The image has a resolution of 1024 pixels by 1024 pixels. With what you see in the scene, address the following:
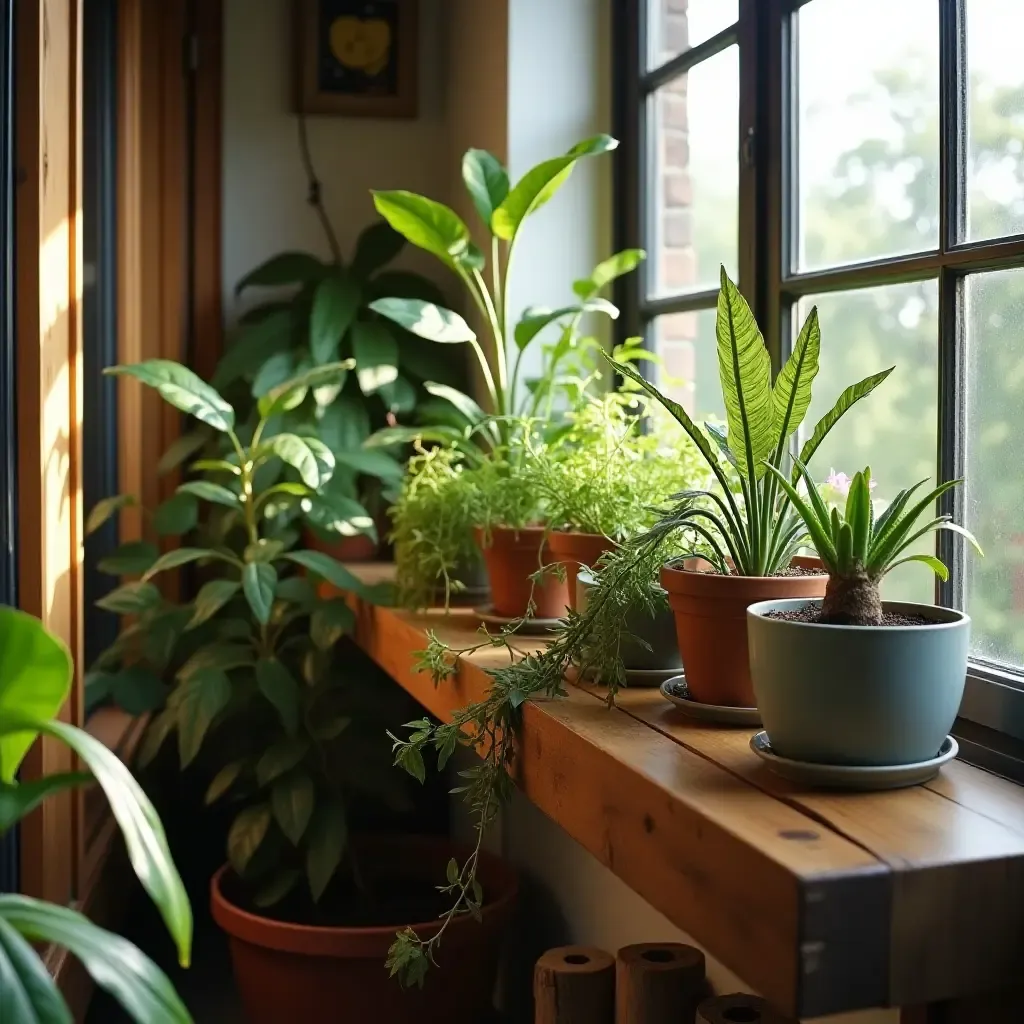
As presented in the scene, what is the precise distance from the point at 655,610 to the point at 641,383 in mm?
267

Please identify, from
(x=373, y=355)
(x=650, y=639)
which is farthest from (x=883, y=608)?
(x=373, y=355)

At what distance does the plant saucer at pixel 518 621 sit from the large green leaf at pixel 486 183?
2.01 feet

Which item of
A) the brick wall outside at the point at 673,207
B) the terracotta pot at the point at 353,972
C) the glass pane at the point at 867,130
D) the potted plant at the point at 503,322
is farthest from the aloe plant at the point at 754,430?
the terracotta pot at the point at 353,972

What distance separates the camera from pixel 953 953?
0.87 meters

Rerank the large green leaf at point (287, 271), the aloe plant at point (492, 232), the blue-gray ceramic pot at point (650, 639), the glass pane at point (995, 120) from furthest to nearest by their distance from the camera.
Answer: the large green leaf at point (287, 271)
the aloe plant at point (492, 232)
the blue-gray ceramic pot at point (650, 639)
the glass pane at point (995, 120)

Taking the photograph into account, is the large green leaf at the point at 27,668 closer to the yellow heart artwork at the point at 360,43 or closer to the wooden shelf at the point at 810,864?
the wooden shelf at the point at 810,864

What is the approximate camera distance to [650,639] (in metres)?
1.42

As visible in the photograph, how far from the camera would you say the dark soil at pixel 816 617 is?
1.08 meters

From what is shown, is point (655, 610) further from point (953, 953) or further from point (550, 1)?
point (550, 1)

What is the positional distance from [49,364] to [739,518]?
991 millimetres

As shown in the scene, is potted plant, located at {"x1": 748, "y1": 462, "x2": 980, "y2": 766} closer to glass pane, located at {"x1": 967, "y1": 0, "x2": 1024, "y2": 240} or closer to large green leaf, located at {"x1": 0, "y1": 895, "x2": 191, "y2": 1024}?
glass pane, located at {"x1": 967, "y1": 0, "x2": 1024, "y2": 240}

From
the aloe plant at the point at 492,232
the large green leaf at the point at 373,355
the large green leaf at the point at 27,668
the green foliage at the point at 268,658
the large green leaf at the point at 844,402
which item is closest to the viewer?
the large green leaf at the point at 27,668

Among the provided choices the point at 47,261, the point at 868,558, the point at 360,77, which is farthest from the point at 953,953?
the point at 360,77

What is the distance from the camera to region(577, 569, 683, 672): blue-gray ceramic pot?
4.60 feet
